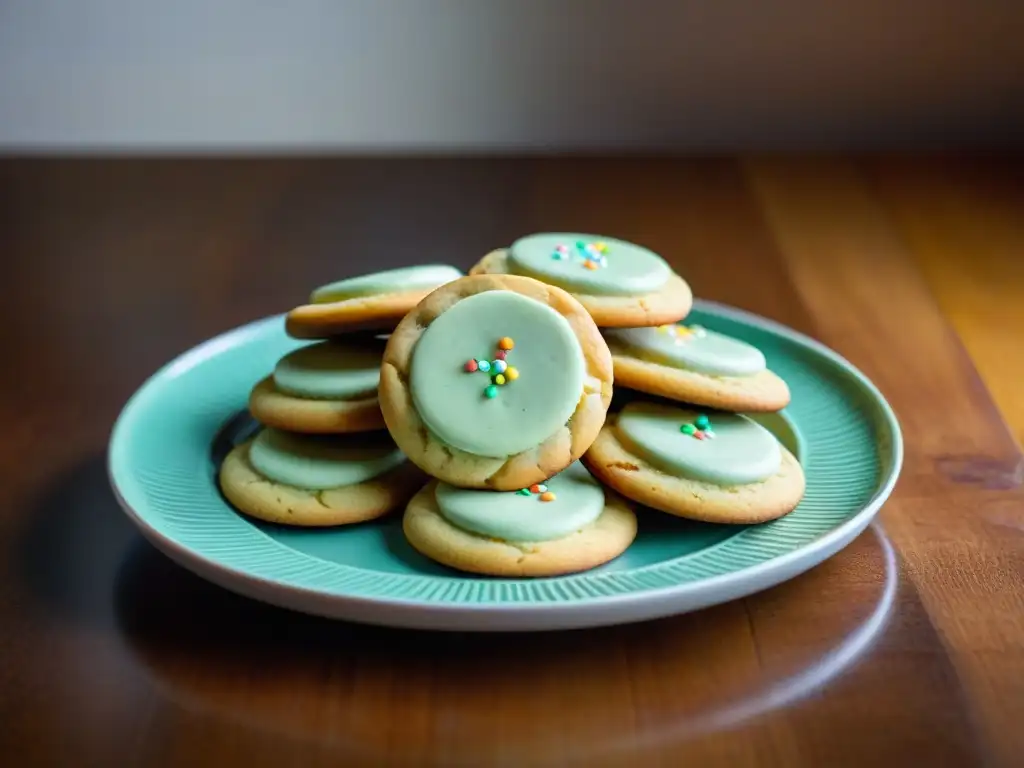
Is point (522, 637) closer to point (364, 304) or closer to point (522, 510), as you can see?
point (522, 510)

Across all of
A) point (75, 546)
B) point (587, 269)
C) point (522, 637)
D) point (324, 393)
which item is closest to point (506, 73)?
point (587, 269)

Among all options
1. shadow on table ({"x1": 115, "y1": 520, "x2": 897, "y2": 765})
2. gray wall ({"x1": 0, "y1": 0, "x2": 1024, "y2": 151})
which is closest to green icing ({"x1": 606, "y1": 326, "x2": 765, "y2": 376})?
shadow on table ({"x1": 115, "y1": 520, "x2": 897, "y2": 765})

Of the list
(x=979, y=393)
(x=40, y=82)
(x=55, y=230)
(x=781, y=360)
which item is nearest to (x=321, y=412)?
(x=781, y=360)

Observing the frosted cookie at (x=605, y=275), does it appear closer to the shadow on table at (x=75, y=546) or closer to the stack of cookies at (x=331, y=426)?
the stack of cookies at (x=331, y=426)

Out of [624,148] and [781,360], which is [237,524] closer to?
[781,360]

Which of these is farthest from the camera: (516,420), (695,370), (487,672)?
(695,370)
